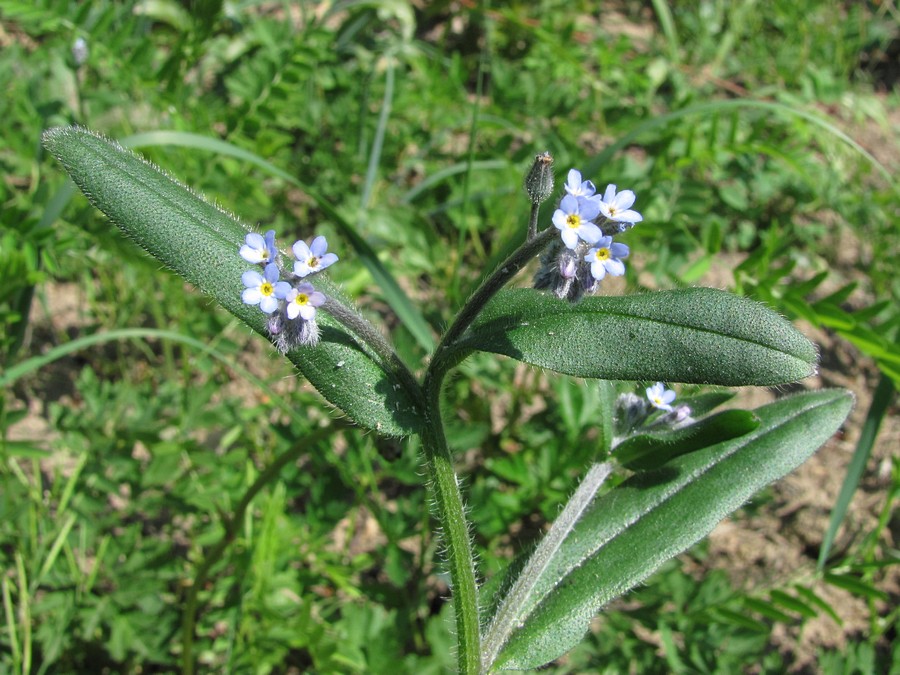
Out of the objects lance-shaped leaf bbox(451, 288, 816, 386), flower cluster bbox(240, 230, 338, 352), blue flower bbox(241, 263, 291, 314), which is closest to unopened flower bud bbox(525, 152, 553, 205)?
lance-shaped leaf bbox(451, 288, 816, 386)

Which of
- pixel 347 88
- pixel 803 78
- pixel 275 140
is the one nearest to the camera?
pixel 275 140

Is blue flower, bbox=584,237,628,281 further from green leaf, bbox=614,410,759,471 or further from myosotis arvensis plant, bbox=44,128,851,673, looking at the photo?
green leaf, bbox=614,410,759,471

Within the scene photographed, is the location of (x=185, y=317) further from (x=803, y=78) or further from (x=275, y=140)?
(x=803, y=78)

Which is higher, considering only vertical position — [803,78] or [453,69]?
[803,78]

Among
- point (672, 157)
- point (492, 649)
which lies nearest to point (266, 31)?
point (672, 157)

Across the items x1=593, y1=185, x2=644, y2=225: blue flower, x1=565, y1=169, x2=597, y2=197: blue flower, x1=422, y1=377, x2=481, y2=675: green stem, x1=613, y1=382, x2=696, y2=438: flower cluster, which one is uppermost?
x1=565, y1=169, x2=597, y2=197: blue flower

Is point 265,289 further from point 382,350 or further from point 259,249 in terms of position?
point 382,350

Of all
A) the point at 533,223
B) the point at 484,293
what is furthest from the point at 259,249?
the point at 533,223
